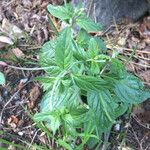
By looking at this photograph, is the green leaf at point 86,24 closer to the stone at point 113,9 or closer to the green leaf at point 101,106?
the green leaf at point 101,106

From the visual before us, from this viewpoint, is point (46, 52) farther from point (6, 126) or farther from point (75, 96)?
point (6, 126)

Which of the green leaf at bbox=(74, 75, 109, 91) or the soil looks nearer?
the green leaf at bbox=(74, 75, 109, 91)

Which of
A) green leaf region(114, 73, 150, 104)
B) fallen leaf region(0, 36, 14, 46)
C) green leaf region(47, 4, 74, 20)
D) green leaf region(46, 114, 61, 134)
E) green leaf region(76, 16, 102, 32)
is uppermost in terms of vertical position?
green leaf region(47, 4, 74, 20)

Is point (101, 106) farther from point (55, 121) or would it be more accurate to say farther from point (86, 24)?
point (86, 24)

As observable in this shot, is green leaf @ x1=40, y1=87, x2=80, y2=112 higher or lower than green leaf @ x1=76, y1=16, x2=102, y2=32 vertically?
lower

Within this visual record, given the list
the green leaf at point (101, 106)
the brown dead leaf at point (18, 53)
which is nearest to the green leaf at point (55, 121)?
the green leaf at point (101, 106)

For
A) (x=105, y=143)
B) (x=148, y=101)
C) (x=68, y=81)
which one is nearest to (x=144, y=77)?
(x=148, y=101)

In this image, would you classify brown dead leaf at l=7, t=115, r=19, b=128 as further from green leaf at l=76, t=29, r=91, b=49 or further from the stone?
the stone

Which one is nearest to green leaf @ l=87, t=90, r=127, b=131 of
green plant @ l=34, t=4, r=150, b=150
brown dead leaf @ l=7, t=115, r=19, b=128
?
green plant @ l=34, t=4, r=150, b=150
